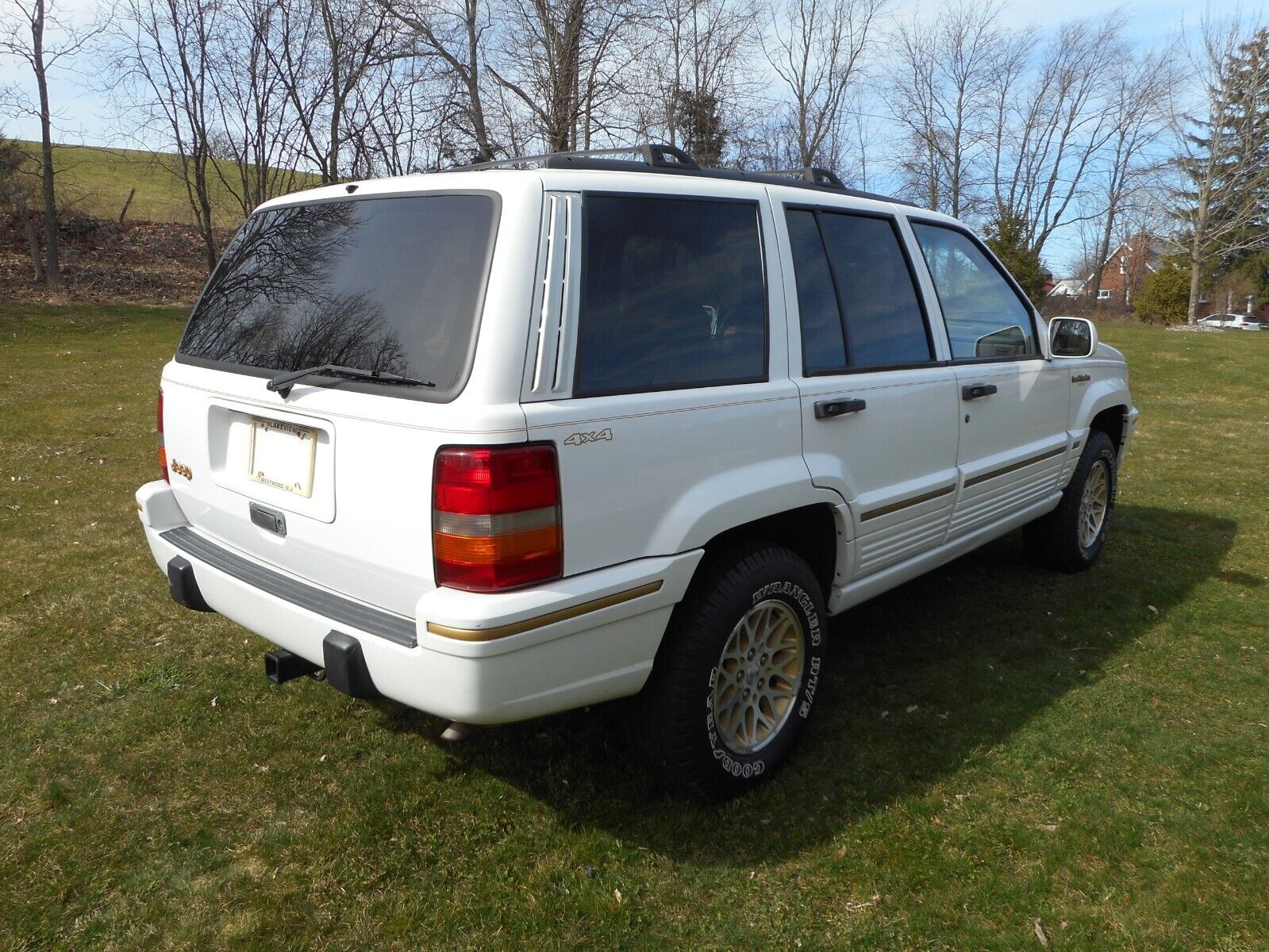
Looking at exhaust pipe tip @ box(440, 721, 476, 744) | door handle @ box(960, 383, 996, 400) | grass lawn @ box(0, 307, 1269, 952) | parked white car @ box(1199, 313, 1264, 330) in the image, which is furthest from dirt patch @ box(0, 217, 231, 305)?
parked white car @ box(1199, 313, 1264, 330)

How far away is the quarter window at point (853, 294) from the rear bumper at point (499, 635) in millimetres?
1045

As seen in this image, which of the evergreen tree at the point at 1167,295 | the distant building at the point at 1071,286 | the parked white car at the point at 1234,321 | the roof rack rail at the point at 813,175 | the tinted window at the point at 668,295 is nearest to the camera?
the tinted window at the point at 668,295

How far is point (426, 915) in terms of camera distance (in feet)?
8.01

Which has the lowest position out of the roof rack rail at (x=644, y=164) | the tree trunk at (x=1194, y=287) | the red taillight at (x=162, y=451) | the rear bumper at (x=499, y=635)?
the rear bumper at (x=499, y=635)

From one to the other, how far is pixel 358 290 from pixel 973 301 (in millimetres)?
2785

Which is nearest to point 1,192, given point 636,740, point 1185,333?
point 636,740

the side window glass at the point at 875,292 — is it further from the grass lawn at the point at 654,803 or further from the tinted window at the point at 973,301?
the grass lawn at the point at 654,803

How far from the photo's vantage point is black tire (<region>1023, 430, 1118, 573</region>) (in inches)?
195

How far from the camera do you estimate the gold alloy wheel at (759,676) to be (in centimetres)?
288

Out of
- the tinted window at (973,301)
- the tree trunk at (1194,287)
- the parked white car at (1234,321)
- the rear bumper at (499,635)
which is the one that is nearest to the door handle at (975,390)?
the tinted window at (973,301)

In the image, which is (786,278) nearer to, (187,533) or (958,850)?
(958,850)

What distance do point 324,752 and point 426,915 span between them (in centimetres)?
98

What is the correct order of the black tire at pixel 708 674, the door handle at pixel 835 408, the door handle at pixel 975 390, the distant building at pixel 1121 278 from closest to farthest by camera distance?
the black tire at pixel 708 674
the door handle at pixel 835 408
the door handle at pixel 975 390
the distant building at pixel 1121 278

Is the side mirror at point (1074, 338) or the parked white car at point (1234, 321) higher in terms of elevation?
the parked white car at point (1234, 321)
